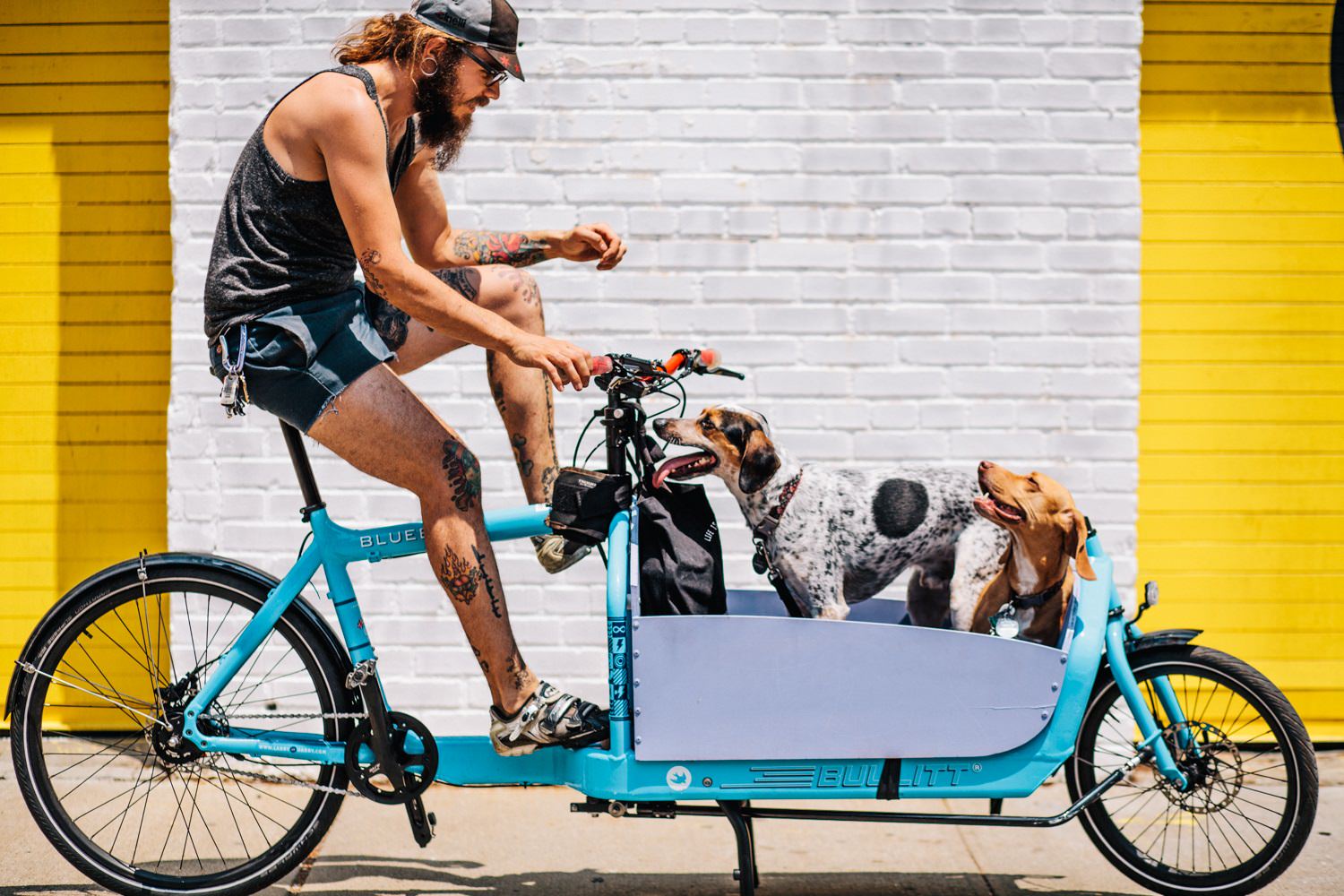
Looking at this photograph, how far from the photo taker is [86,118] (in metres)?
4.30

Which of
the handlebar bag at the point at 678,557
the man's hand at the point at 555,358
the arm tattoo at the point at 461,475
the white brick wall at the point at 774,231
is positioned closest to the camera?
the man's hand at the point at 555,358

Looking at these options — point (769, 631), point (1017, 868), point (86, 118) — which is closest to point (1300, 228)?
point (1017, 868)

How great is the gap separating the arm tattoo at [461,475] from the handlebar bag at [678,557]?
1.26ft

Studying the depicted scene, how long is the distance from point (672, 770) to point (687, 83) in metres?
2.42

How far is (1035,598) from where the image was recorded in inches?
107

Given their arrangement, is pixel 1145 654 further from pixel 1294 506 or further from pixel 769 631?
pixel 1294 506

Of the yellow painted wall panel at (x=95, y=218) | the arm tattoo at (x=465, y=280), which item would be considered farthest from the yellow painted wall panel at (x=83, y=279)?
the arm tattoo at (x=465, y=280)

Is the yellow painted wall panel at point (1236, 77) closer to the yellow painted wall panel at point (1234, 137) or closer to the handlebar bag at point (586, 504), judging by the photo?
the yellow painted wall panel at point (1234, 137)

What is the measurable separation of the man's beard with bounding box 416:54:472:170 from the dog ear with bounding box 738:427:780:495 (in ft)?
3.11

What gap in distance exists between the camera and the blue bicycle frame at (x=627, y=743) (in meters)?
2.58

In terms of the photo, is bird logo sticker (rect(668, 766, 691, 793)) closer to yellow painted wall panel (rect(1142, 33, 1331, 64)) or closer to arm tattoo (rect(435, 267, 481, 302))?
arm tattoo (rect(435, 267, 481, 302))

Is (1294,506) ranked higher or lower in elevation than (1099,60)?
lower

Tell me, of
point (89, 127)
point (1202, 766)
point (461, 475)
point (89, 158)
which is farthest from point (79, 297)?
point (1202, 766)

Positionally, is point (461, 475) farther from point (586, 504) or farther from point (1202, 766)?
point (1202, 766)
